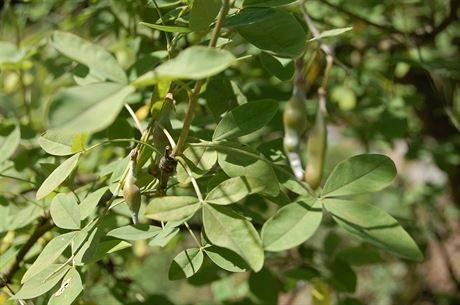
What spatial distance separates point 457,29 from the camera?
2381 millimetres

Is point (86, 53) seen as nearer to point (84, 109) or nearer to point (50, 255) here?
point (84, 109)

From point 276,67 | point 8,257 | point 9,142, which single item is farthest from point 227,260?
point 9,142

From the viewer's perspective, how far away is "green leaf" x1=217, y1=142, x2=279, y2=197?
2.78 feet

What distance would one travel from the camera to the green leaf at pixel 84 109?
1.92ft

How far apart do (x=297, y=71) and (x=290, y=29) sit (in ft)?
0.19

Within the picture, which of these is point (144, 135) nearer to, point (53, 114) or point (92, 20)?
point (53, 114)

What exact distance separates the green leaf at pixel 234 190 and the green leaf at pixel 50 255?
0.72 feet

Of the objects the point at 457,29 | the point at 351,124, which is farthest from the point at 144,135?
the point at 457,29

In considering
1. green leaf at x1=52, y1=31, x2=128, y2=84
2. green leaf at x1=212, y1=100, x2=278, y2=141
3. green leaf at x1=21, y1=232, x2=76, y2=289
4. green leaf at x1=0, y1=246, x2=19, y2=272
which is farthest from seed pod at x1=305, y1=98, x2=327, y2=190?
green leaf at x1=0, y1=246, x2=19, y2=272

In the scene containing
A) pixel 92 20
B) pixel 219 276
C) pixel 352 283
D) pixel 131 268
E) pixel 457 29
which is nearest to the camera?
pixel 352 283

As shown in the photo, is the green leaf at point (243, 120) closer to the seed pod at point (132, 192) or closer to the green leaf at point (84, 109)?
the seed pod at point (132, 192)

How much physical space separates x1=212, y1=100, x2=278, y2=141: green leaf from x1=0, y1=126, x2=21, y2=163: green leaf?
459 millimetres

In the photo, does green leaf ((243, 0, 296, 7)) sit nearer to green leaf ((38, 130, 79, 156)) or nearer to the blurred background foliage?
the blurred background foliage

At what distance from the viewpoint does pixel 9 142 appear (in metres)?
1.21
